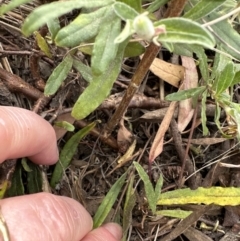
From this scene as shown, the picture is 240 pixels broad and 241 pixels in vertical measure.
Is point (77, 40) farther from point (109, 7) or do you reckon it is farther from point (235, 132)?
point (235, 132)

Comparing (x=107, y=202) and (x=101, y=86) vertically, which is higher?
(x=101, y=86)

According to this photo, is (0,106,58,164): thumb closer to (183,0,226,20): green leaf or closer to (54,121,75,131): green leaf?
(54,121,75,131): green leaf

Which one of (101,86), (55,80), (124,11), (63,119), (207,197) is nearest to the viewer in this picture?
(124,11)

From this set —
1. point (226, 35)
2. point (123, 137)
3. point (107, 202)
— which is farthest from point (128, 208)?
point (226, 35)

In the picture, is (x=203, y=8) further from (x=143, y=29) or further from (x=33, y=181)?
(x=33, y=181)

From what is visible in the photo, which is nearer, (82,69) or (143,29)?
(143,29)

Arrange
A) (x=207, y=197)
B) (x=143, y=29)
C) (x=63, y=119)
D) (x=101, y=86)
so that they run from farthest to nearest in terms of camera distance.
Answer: (x=63, y=119) → (x=207, y=197) → (x=101, y=86) → (x=143, y=29)

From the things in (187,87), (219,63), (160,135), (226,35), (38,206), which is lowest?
(38,206)
